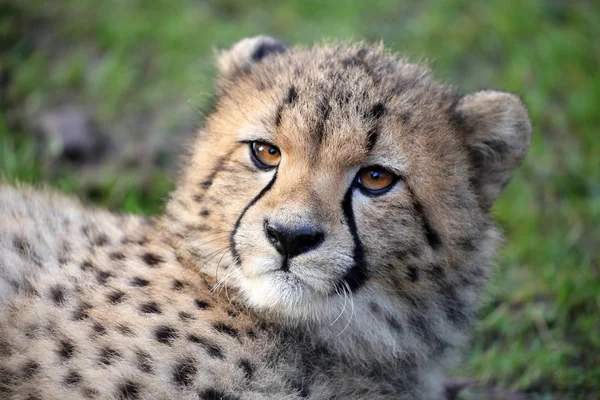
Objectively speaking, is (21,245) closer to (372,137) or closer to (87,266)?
(87,266)

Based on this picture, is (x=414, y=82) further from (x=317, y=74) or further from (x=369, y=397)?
(x=369, y=397)

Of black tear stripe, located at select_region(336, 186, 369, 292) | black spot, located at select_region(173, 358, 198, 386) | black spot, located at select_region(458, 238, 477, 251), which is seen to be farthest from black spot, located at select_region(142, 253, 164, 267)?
black spot, located at select_region(458, 238, 477, 251)

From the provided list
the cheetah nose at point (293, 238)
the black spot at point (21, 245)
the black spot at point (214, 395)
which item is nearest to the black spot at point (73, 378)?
the black spot at point (214, 395)

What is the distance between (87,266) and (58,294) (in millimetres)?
166

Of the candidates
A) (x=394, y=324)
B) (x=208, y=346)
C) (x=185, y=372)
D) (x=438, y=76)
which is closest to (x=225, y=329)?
(x=208, y=346)

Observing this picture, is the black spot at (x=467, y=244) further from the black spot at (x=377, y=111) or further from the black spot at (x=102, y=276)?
the black spot at (x=102, y=276)

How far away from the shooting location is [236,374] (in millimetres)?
2303

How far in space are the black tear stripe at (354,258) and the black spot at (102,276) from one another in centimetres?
78

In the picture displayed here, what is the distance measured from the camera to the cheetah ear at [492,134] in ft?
9.18

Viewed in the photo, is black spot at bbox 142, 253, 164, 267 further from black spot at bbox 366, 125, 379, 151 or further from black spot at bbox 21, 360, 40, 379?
black spot at bbox 366, 125, 379, 151

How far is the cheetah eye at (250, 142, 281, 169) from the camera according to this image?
8.24 ft

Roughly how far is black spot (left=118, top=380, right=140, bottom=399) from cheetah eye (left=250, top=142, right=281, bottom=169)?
80 centimetres

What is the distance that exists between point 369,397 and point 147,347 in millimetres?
759

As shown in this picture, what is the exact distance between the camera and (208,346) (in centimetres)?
234
